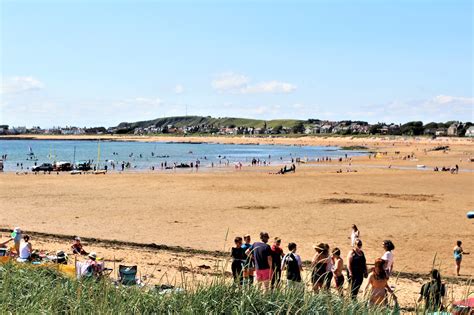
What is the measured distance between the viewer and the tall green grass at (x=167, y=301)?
5.47 meters

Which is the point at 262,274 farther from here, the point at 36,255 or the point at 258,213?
the point at 258,213

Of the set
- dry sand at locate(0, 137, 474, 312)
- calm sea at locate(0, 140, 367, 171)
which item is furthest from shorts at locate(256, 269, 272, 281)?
calm sea at locate(0, 140, 367, 171)

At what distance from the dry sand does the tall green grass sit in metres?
5.72

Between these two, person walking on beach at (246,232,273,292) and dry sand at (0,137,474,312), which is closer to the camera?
person walking on beach at (246,232,273,292)

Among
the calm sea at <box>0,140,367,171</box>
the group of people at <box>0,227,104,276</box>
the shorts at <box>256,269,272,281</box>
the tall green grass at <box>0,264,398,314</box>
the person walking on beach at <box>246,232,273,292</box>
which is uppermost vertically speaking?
the tall green grass at <box>0,264,398,314</box>

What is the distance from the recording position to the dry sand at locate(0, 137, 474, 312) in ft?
55.9

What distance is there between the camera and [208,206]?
25.1 metres

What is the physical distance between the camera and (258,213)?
75.6 feet

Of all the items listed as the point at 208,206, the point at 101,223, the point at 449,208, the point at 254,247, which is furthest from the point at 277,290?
the point at 449,208

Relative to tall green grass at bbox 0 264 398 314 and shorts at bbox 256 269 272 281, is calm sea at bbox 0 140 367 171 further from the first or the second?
tall green grass at bbox 0 264 398 314

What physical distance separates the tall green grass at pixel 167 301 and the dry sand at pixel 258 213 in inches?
225

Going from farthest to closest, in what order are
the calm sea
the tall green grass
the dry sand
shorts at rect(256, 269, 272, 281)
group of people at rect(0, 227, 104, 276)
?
the calm sea < the dry sand < group of people at rect(0, 227, 104, 276) < shorts at rect(256, 269, 272, 281) < the tall green grass

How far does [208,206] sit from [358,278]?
55.1ft

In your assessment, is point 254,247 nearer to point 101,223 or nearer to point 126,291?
point 126,291
